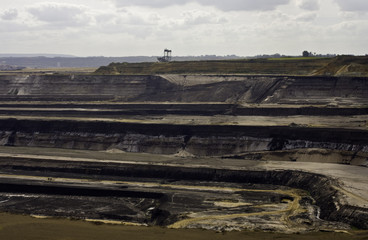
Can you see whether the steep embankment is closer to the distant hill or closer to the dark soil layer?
the distant hill

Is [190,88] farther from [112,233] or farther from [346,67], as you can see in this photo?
[112,233]

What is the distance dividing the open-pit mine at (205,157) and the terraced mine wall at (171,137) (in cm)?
14

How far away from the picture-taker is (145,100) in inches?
3671

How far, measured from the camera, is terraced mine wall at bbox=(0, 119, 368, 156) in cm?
5644

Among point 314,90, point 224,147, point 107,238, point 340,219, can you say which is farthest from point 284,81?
point 107,238

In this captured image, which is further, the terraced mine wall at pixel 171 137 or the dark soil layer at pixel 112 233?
the terraced mine wall at pixel 171 137

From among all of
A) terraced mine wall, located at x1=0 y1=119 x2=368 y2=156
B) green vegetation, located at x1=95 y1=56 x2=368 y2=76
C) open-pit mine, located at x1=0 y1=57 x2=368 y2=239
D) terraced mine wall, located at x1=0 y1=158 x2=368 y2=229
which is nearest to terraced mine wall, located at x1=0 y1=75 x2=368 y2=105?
open-pit mine, located at x1=0 y1=57 x2=368 y2=239

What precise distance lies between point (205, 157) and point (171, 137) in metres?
6.31

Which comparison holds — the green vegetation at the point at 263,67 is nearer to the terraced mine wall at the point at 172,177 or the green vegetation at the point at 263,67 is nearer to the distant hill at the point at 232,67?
the distant hill at the point at 232,67

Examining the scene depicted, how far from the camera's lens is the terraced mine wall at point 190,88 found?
8188cm

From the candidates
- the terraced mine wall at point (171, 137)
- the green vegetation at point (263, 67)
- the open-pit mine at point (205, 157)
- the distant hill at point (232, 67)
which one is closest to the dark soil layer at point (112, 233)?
the open-pit mine at point (205, 157)

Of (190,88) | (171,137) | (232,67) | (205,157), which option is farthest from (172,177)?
(232,67)

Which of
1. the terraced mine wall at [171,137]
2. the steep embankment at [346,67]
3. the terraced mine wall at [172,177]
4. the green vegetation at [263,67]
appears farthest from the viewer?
the green vegetation at [263,67]

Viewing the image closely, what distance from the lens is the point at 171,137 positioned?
205 ft
